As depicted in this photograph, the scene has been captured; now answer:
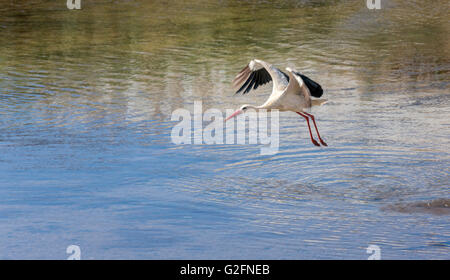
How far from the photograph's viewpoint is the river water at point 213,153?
26.1 feet

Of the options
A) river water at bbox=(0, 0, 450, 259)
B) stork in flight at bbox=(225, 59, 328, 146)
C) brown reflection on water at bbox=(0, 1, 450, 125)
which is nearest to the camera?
river water at bbox=(0, 0, 450, 259)

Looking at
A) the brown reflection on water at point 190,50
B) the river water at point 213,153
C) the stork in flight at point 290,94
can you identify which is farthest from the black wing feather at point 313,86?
the brown reflection on water at point 190,50

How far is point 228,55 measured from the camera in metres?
18.2

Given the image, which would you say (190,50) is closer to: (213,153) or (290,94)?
(213,153)

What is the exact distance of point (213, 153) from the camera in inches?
433

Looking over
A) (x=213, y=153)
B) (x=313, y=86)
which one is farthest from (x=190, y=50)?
(x=313, y=86)

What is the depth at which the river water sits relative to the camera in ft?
26.1

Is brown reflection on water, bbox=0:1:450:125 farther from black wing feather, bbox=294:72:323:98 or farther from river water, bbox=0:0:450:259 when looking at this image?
black wing feather, bbox=294:72:323:98

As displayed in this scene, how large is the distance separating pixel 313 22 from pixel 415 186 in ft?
45.5

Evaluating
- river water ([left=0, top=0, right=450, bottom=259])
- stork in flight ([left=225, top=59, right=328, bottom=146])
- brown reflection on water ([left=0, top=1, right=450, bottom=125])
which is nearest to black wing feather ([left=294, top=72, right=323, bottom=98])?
stork in flight ([left=225, top=59, right=328, bottom=146])

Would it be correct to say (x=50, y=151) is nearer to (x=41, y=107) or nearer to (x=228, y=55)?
(x=41, y=107)

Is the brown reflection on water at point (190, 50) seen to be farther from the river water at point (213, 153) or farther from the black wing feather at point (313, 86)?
the black wing feather at point (313, 86)

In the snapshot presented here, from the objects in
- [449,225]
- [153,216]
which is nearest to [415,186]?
[449,225]

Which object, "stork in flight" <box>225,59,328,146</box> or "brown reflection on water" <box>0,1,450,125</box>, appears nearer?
"stork in flight" <box>225,59,328,146</box>
